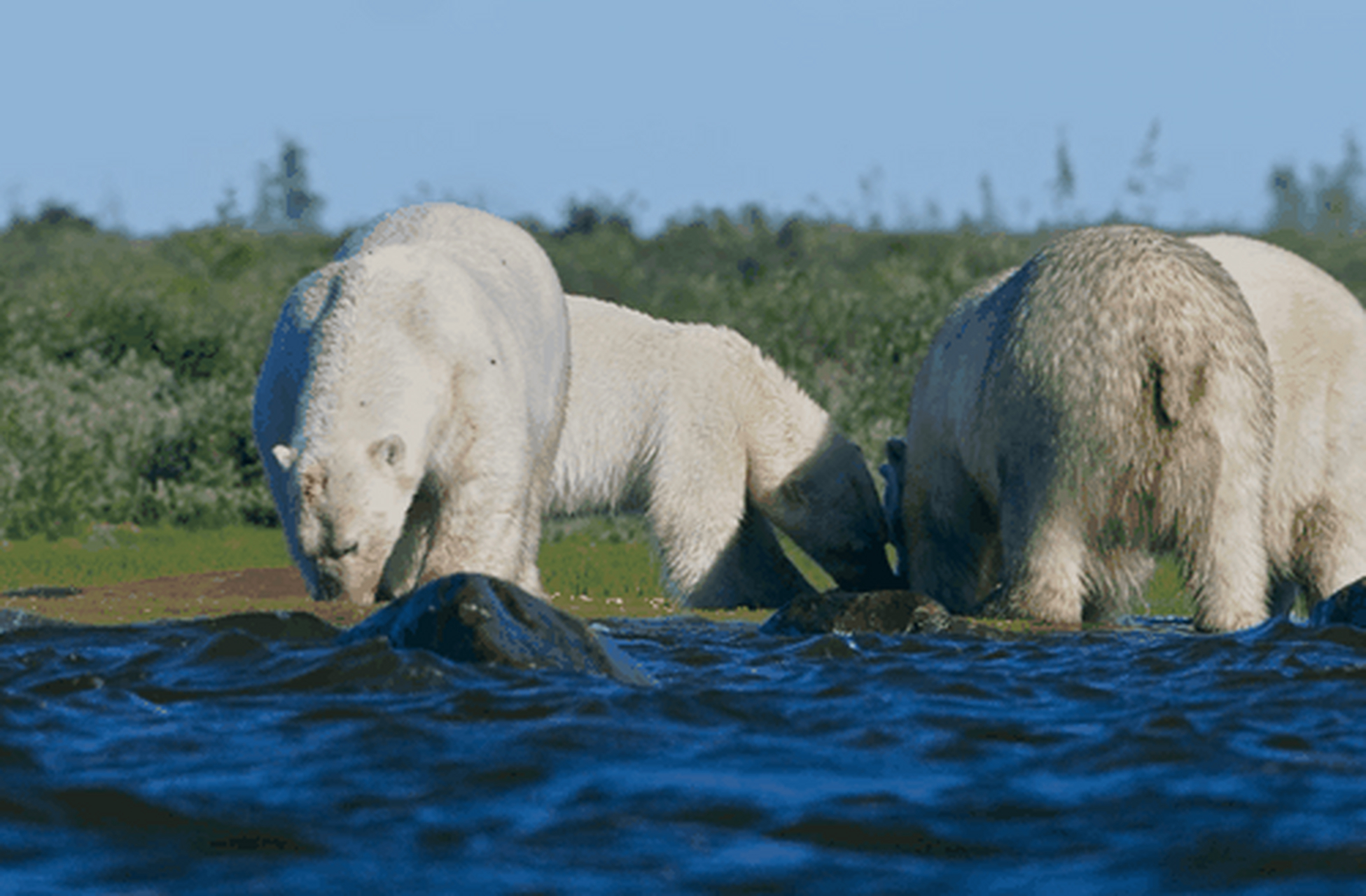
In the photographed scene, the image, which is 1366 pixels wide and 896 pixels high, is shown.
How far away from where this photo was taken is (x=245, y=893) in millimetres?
3244

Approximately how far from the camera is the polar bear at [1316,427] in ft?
28.9

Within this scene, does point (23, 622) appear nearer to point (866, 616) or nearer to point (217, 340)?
point (866, 616)

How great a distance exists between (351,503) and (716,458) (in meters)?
4.07

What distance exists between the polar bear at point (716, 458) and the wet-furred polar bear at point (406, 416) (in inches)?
78.2

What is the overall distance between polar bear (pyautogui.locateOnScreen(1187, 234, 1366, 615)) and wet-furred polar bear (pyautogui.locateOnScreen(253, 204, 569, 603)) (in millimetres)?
4024

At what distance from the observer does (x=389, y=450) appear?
724 cm

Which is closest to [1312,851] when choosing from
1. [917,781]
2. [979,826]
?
[979,826]

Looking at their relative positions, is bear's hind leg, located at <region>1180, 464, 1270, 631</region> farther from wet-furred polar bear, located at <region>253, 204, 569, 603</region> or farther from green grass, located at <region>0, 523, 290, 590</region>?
green grass, located at <region>0, 523, 290, 590</region>

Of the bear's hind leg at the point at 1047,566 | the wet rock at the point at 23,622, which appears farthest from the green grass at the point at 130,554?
the bear's hind leg at the point at 1047,566

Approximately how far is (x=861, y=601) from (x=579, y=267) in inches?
995

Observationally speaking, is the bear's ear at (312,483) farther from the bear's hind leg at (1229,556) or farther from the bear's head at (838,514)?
the bear's head at (838,514)

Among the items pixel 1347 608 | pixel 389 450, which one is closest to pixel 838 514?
pixel 1347 608

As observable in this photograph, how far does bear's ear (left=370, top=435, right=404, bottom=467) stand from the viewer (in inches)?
284

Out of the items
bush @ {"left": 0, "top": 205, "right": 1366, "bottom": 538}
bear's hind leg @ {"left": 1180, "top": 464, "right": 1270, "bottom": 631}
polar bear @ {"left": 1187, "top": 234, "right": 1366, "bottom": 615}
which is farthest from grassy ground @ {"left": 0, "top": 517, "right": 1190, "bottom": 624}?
bear's hind leg @ {"left": 1180, "top": 464, "right": 1270, "bottom": 631}
